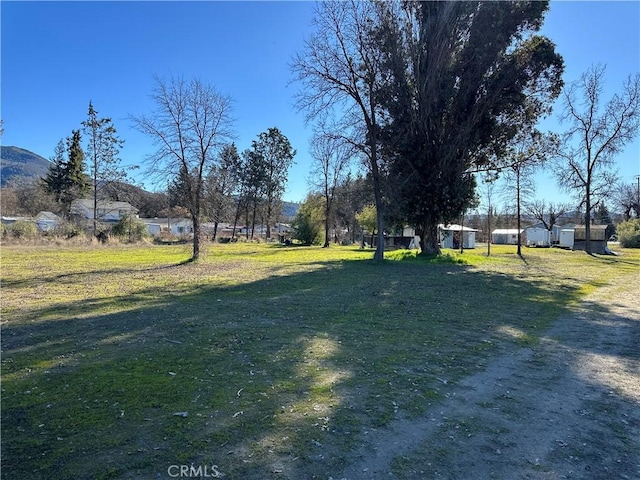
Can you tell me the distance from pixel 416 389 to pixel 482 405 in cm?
64

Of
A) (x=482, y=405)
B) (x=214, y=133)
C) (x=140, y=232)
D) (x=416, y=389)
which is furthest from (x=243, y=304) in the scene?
(x=140, y=232)

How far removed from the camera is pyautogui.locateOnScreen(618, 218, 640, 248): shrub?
4538 cm

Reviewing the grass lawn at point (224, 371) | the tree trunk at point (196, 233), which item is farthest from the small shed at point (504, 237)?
the grass lawn at point (224, 371)

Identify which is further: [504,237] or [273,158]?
[504,237]

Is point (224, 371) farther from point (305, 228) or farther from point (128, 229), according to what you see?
point (305, 228)

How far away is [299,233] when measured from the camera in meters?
45.8

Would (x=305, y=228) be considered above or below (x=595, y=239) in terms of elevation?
above

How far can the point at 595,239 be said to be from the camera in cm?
3928

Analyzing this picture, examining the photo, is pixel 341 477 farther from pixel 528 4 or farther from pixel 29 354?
pixel 528 4

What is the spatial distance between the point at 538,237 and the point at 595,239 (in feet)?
72.1

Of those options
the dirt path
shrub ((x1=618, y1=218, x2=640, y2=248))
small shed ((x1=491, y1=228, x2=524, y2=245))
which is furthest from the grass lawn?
small shed ((x1=491, y1=228, x2=524, y2=245))

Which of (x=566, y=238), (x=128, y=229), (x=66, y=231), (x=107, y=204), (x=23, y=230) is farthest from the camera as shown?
(x=566, y=238)

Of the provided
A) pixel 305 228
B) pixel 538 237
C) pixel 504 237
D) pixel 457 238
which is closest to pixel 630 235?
pixel 538 237

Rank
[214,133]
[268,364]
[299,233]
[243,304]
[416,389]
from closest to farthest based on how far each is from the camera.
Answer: [416,389] < [268,364] < [243,304] < [214,133] < [299,233]
